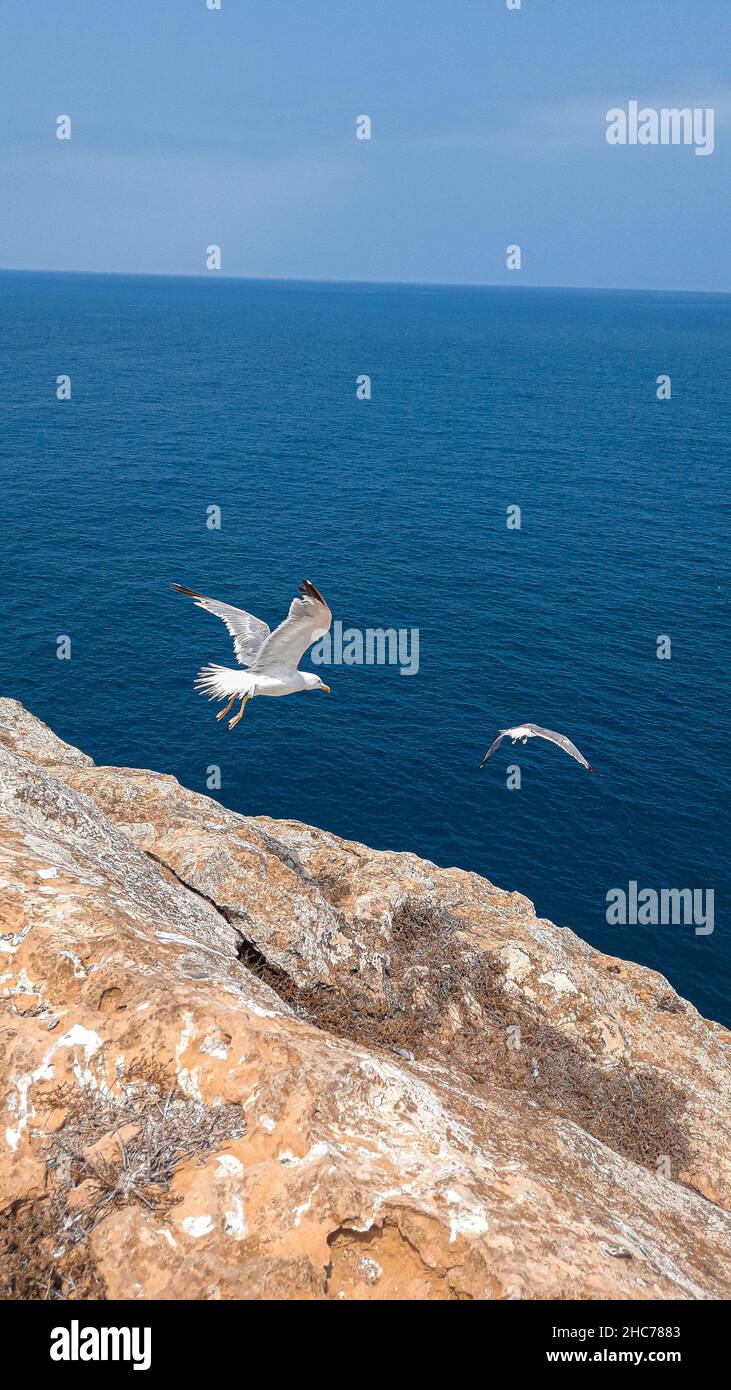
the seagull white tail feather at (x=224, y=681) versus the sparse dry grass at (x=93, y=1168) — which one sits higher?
the seagull white tail feather at (x=224, y=681)

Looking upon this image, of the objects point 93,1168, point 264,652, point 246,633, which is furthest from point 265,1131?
point 246,633

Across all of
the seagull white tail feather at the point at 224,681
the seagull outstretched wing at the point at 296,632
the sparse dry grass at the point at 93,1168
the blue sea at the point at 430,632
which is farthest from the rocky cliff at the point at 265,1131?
the blue sea at the point at 430,632

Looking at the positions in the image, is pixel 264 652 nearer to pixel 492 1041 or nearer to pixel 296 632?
pixel 296 632

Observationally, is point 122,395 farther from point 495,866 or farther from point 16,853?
point 16,853

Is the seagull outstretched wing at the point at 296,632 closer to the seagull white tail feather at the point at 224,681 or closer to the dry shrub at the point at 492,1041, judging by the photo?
the seagull white tail feather at the point at 224,681

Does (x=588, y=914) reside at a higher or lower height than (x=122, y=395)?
lower

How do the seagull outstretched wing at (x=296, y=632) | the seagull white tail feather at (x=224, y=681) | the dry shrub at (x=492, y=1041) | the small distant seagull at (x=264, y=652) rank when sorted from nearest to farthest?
the dry shrub at (x=492, y=1041) < the seagull outstretched wing at (x=296, y=632) < the small distant seagull at (x=264, y=652) < the seagull white tail feather at (x=224, y=681)
